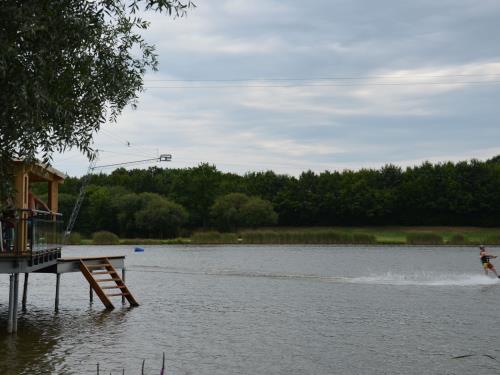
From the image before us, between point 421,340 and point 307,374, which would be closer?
point 307,374

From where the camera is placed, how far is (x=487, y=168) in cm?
13425

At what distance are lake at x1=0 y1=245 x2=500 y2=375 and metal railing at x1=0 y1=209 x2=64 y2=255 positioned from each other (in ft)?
8.71

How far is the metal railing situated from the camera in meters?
20.2

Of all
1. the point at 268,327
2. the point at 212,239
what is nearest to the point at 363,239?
the point at 212,239

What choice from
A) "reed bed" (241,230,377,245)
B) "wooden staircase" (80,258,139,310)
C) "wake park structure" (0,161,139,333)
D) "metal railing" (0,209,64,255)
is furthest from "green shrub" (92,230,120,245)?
"metal railing" (0,209,64,255)

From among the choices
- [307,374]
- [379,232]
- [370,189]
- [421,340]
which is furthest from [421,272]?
[370,189]

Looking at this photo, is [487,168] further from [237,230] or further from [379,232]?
[237,230]

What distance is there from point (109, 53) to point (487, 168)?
131368 mm

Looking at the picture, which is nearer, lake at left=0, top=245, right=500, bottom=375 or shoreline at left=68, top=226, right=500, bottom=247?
lake at left=0, top=245, right=500, bottom=375

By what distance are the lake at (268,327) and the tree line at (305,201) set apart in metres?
84.2

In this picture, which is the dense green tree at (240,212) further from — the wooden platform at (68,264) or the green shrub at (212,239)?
the wooden platform at (68,264)

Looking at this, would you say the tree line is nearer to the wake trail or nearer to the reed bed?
the reed bed

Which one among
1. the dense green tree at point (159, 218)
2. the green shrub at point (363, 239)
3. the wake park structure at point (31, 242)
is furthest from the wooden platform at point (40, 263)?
the dense green tree at point (159, 218)

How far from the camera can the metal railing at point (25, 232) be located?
20203 millimetres
